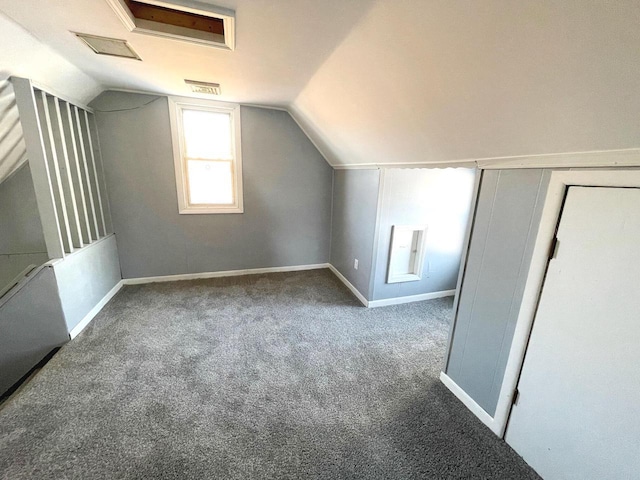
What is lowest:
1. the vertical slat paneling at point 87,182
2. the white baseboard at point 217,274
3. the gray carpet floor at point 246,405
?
→ the gray carpet floor at point 246,405

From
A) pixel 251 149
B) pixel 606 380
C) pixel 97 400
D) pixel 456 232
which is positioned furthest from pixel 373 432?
pixel 251 149

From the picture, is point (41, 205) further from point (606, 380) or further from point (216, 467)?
point (606, 380)

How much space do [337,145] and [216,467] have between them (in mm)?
2971

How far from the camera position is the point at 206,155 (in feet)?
11.2

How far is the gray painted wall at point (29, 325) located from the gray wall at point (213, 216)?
123cm

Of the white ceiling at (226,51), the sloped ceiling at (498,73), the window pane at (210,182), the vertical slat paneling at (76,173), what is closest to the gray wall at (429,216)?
the sloped ceiling at (498,73)

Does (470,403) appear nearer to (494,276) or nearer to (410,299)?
(494,276)

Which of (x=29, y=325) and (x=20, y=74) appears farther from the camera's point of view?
(x=29, y=325)

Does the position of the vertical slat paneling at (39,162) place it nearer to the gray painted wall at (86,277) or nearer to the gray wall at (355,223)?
the gray painted wall at (86,277)

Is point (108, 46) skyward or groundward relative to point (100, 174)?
skyward

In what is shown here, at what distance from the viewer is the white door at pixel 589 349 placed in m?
1.03

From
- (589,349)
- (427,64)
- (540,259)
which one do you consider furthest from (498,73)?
(589,349)

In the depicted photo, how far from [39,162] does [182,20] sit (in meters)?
1.65

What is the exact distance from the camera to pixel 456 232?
3.14m
